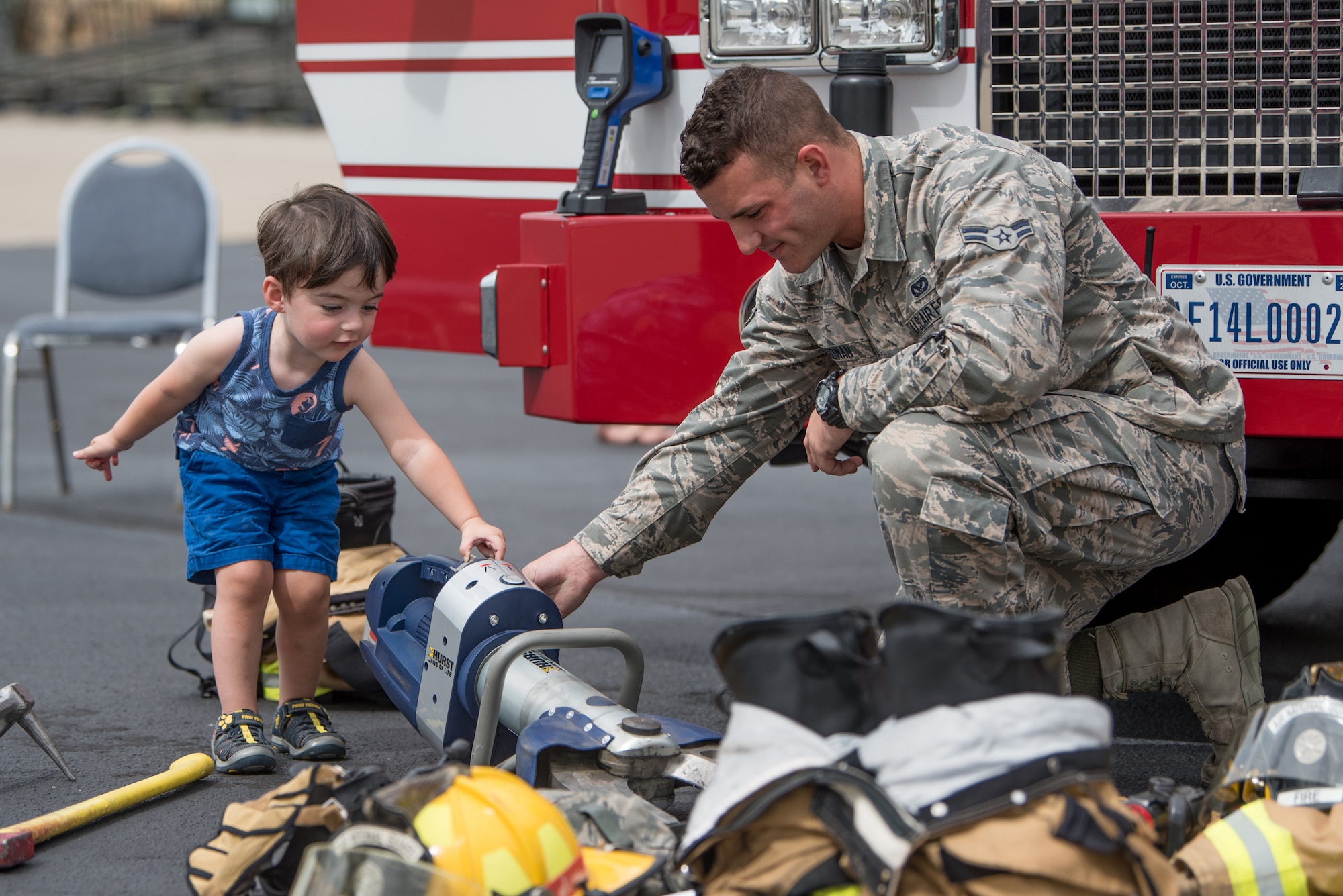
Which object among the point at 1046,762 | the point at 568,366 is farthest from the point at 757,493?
the point at 1046,762

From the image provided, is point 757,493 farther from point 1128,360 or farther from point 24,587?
point 1128,360

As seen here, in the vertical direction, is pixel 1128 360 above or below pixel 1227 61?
below

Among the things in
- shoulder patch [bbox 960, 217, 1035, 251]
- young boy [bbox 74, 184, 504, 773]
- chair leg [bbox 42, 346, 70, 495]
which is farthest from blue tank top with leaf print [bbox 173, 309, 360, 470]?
chair leg [bbox 42, 346, 70, 495]

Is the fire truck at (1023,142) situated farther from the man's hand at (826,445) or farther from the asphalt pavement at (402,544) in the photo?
the asphalt pavement at (402,544)

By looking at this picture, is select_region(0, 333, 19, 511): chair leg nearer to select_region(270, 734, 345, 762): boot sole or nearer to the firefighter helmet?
select_region(270, 734, 345, 762): boot sole

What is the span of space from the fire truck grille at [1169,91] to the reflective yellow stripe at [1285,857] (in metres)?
1.27

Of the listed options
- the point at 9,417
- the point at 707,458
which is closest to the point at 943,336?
the point at 707,458

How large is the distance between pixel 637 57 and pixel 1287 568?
1.92 metres

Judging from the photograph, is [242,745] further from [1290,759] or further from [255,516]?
[1290,759]

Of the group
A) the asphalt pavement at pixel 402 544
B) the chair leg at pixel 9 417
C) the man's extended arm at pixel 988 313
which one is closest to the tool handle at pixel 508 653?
the asphalt pavement at pixel 402 544

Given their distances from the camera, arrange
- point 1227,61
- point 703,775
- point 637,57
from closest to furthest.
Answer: point 703,775 → point 1227,61 → point 637,57

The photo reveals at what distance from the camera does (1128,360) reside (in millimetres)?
2506

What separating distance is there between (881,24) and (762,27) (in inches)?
8.7

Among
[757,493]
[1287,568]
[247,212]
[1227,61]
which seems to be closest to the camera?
[1227,61]
